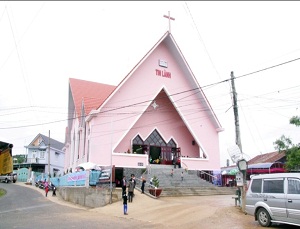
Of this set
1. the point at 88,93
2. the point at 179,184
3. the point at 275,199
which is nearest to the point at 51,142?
the point at 88,93

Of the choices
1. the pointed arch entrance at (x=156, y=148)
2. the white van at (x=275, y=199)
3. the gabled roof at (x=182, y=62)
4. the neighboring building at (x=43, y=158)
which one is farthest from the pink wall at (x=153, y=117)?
the neighboring building at (x=43, y=158)

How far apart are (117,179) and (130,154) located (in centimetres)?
278

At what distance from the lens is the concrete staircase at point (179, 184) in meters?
20.3

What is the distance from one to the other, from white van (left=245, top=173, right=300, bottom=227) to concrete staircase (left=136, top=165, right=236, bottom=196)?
28.8 feet

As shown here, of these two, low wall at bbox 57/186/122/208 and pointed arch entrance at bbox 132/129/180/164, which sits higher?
pointed arch entrance at bbox 132/129/180/164

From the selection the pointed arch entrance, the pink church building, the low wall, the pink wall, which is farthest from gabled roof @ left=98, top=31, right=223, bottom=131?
the low wall

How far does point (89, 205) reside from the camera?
18.6m

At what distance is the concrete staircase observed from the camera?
66.5 ft

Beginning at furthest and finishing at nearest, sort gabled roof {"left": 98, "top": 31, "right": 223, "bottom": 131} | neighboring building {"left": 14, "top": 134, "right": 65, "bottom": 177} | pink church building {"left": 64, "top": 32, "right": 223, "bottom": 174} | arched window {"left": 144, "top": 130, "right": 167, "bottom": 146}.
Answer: neighboring building {"left": 14, "top": 134, "right": 65, "bottom": 177}
arched window {"left": 144, "top": 130, "right": 167, "bottom": 146}
gabled roof {"left": 98, "top": 31, "right": 223, "bottom": 131}
pink church building {"left": 64, "top": 32, "right": 223, "bottom": 174}

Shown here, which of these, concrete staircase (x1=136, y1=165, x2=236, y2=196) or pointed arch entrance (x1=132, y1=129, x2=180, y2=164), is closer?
concrete staircase (x1=136, y1=165, x2=236, y2=196)

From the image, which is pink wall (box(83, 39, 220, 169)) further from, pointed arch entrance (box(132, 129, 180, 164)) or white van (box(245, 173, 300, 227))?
white van (box(245, 173, 300, 227))

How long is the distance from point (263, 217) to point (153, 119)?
59.1ft

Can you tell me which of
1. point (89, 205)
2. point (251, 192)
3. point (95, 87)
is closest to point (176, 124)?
point (95, 87)

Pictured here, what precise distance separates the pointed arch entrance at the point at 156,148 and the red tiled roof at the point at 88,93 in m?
4.67
